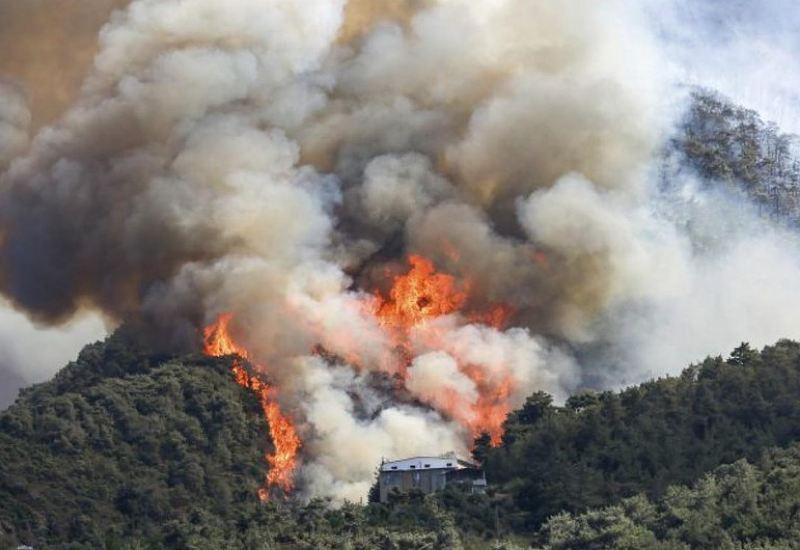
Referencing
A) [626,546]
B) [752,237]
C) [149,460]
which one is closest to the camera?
[626,546]

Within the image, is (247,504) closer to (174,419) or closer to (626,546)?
(174,419)

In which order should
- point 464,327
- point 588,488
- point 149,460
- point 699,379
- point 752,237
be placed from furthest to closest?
point 752,237 → point 464,327 → point 149,460 → point 699,379 → point 588,488

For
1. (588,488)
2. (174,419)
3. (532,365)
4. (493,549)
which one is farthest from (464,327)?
(493,549)

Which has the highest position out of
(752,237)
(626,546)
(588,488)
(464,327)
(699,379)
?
(752,237)

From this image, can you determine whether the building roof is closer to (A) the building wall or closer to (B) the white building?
(B) the white building

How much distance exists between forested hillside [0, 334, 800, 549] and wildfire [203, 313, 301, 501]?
644 millimetres

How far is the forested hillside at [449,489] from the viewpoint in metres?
78.3

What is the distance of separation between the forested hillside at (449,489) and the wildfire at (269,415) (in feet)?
2.11

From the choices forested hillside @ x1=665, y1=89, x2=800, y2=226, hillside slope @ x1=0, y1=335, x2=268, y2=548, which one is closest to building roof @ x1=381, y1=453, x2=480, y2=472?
hillside slope @ x1=0, y1=335, x2=268, y2=548

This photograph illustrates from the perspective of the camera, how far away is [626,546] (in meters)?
73.5

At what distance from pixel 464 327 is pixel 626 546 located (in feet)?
113

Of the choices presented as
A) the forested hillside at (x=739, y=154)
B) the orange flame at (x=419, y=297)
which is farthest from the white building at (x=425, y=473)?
the forested hillside at (x=739, y=154)

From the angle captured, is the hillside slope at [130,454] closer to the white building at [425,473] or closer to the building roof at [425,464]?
the white building at [425,473]

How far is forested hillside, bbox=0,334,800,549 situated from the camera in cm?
7831
